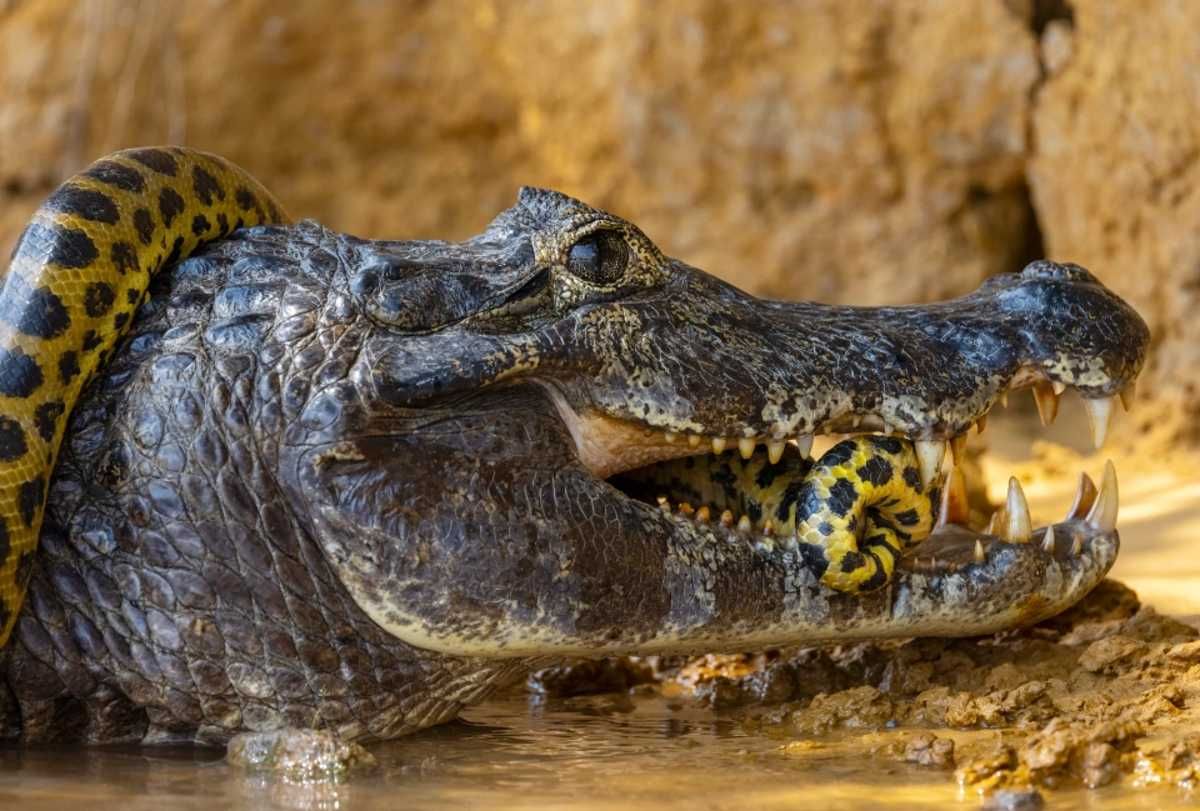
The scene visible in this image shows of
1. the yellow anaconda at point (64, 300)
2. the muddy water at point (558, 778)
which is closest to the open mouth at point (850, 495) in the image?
the muddy water at point (558, 778)

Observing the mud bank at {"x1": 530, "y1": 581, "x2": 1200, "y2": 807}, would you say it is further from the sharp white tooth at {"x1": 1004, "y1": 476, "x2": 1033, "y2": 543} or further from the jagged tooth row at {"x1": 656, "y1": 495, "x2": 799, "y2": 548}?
the jagged tooth row at {"x1": 656, "y1": 495, "x2": 799, "y2": 548}

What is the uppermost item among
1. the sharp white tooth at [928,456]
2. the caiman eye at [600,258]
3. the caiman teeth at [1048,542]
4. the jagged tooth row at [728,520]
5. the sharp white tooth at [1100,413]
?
the caiman eye at [600,258]

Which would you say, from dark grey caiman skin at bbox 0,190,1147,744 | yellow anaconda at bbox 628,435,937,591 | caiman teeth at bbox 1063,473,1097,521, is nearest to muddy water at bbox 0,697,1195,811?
dark grey caiman skin at bbox 0,190,1147,744

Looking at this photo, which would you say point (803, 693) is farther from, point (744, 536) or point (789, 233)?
point (789, 233)

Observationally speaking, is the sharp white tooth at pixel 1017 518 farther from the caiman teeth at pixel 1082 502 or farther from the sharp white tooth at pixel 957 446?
the caiman teeth at pixel 1082 502

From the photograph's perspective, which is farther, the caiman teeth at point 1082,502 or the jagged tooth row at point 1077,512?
the caiman teeth at point 1082,502

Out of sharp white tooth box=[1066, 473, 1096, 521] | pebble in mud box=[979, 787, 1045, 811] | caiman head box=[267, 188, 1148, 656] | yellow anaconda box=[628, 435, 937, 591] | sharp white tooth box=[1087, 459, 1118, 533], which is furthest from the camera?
sharp white tooth box=[1066, 473, 1096, 521]

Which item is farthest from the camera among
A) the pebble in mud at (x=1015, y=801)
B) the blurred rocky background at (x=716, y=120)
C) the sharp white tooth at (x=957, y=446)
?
the blurred rocky background at (x=716, y=120)
